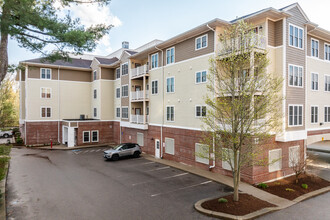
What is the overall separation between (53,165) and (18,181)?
475cm

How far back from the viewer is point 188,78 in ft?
62.0

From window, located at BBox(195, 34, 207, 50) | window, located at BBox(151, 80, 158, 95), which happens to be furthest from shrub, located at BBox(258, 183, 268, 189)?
window, located at BBox(151, 80, 158, 95)

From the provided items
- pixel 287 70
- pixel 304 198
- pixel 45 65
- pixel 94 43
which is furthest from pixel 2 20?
pixel 45 65

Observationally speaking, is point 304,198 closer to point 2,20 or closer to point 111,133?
point 2,20

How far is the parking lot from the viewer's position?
33.4ft

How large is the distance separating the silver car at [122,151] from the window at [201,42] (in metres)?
12.3

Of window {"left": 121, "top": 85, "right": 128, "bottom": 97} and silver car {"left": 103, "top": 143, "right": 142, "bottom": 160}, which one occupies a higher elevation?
window {"left": 121, "top": 85, "right": 128, "bottom": 97}

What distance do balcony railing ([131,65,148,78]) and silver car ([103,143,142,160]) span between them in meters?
8.37

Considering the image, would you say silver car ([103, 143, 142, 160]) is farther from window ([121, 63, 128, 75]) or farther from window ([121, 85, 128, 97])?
window ([121, 63, 128, 75])

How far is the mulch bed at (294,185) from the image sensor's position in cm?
1271

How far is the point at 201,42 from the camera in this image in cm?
1775

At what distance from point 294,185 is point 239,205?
19.8 feet

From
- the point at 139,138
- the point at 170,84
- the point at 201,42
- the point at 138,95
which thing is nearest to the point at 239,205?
the point at 201,42

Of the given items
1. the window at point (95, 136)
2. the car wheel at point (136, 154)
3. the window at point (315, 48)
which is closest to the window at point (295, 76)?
the window at point (315, 48)
